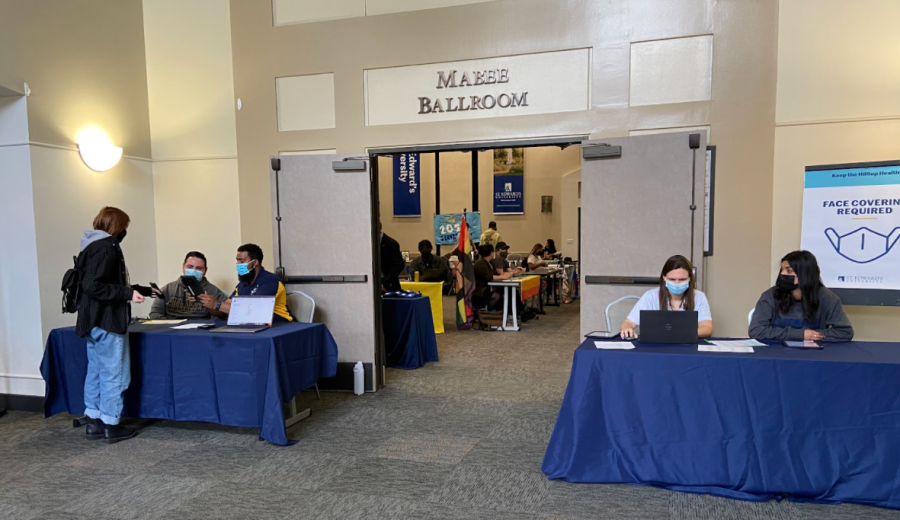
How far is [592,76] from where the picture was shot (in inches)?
170

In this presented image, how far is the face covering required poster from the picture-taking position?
3.70 m

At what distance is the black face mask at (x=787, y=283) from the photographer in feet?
10.5

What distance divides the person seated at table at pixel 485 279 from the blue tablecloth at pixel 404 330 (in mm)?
2199

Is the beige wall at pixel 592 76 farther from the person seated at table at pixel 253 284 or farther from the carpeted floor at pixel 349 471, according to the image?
the carpeted floor at pixel 349 471

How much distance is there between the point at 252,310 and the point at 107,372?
957mm

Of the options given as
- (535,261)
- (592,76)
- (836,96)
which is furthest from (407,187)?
(836,96)

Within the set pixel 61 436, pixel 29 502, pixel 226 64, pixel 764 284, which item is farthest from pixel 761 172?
pixel 61 436

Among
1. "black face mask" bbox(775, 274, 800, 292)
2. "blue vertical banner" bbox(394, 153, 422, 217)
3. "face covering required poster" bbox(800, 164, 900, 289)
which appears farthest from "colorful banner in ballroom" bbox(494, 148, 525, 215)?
"black face mask" bbox(775, 274, 800, 292)

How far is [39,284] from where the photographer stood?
170 inches

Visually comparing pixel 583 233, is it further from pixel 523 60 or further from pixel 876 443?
pixel 876 443

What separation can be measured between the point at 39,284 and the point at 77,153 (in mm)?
1105

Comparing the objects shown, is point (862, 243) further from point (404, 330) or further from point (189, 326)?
point (189, 326)

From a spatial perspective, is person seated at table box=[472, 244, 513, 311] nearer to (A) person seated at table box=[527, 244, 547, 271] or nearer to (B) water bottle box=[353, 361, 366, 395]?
(A) person seated at table box=[527, 244, 547, 271]

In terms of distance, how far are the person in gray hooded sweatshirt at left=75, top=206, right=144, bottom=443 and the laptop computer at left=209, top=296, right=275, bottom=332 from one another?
58cm
